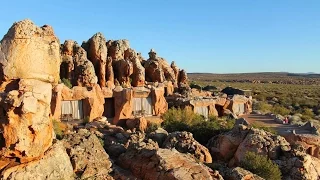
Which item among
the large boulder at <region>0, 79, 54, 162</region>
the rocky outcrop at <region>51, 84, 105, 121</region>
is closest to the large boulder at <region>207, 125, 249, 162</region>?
the large boulder at <region>0, 79, 54, 162</region>

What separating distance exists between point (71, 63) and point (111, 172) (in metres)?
17.8

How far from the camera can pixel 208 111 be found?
29.4 meters

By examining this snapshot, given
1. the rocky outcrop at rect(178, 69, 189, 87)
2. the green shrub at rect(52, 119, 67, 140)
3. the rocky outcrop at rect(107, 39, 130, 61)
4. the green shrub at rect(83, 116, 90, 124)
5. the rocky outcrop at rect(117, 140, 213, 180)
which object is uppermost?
the rocky outcrop at rect(107, 39, 130, 61)

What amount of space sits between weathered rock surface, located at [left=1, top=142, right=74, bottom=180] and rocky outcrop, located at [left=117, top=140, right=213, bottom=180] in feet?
6.79

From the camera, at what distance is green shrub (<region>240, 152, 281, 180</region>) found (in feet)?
42.1

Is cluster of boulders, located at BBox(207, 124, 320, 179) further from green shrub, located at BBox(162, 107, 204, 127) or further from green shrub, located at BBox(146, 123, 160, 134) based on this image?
green shrub, located at BBox(162, 107, 204, 127)

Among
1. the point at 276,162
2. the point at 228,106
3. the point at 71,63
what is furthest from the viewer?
the point at 228,106

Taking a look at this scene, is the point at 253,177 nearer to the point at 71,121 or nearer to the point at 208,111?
the point at 71,121

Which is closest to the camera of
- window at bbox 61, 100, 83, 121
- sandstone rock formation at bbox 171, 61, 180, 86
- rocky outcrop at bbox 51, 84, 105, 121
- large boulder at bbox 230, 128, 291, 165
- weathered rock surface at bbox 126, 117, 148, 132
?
large boulder at bbox 230, 128, 291, 165

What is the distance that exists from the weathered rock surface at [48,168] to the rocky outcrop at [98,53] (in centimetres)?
1898

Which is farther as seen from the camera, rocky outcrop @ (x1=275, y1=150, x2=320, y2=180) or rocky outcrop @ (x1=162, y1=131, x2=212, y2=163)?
rocky outcrop @ (x1=162, y1=131, x2=212, y2=163)

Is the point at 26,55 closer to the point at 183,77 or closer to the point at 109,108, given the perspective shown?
Answer: the point at 109,108

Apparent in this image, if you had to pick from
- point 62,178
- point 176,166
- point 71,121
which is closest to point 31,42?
point 62,178

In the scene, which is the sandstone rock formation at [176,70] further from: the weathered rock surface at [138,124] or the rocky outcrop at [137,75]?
the weathered rock surface at [138,124]
